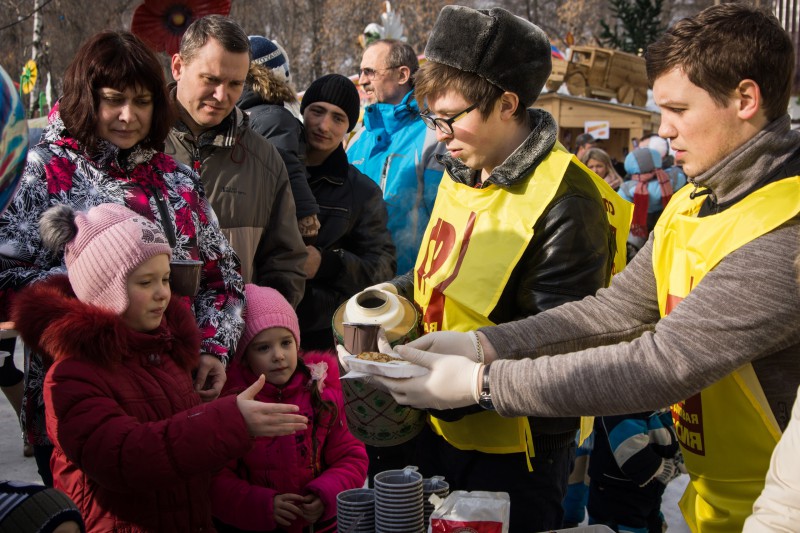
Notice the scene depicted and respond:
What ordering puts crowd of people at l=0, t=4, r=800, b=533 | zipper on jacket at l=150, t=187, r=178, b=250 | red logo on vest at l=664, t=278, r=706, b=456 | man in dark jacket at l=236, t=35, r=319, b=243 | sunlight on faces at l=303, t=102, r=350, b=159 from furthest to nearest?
sunlight on faces at l=303, t=102, r=350, b=159 < man in dark jacket at l=236, t=35, r=319, b=243 < zipper on jacket at l=150, t=187, r=178, b=250 < red logo on vest at l=664, t=278, r=706, b=456 < crowd of people at l=0, t=4, r=800, b=533

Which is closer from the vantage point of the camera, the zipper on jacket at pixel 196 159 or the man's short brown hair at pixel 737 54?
the man's short brown hair at pixel 737 54

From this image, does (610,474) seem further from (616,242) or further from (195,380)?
(195,380)

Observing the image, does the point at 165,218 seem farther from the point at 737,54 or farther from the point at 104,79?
the point at 737,54

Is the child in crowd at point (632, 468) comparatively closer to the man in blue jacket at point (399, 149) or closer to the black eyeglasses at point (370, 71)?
the man in blue jacket at point (399, 149)

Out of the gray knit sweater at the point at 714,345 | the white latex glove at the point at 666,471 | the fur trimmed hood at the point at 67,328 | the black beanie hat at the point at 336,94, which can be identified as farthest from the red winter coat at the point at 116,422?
the black beanie hat at the point at 336,94

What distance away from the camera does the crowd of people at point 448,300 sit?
5.74 ft

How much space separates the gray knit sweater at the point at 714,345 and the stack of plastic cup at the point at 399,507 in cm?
47

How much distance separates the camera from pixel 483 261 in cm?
239

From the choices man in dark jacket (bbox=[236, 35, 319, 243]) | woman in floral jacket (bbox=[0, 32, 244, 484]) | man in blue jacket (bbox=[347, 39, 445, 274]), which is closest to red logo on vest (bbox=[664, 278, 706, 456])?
woman in floral jacket (bbox=[0, 32, 244, 484])

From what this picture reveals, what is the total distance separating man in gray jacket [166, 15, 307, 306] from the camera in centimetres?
338

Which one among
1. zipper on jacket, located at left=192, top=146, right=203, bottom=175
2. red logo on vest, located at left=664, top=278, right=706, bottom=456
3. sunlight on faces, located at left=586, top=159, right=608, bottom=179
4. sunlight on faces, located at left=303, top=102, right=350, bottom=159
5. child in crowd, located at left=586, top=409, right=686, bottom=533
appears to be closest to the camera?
red logo on vest, located at left=664, top=278, right=706, bottom=456

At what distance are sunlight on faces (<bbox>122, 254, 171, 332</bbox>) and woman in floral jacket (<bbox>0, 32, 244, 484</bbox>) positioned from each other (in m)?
0.22

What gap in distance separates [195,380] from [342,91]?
229 centimetres

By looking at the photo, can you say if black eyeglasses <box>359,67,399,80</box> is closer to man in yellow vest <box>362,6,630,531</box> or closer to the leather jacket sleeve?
man in yellow vest <box>362,6,630,531</box>
